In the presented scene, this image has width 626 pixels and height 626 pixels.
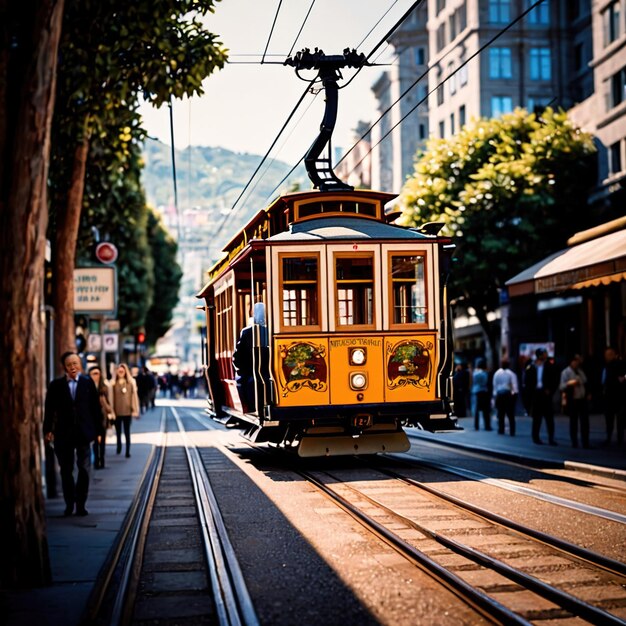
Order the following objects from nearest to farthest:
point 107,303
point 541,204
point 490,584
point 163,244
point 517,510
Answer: point 490,584, point 517,510, point 107,303, point 541,204, point 163,244

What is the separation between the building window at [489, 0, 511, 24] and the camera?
61750 millimetres

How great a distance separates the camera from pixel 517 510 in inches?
466

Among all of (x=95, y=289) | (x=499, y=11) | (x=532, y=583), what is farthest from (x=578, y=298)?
(x=532, y=583)

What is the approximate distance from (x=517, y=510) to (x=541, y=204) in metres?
29.1

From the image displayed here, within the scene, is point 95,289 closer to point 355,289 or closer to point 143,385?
point 355,289

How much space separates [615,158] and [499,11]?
87.2ft

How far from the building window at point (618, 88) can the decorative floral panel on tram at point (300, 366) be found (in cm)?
2411

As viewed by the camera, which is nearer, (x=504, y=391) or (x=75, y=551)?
(x=75, y=551)

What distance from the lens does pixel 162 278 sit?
8025cm

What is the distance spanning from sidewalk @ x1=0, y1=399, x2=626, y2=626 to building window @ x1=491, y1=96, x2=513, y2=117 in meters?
36.3

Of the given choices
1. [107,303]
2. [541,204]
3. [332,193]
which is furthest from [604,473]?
Answer: [541,204]

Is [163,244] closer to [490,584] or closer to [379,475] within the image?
[379,475]

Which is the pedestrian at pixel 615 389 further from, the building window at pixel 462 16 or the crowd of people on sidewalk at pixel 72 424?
the building window at pixel 462 16

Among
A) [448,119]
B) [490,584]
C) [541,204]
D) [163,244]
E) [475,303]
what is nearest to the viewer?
[490,584]
